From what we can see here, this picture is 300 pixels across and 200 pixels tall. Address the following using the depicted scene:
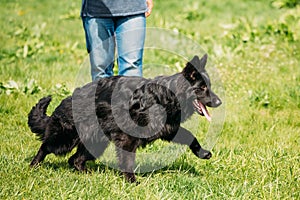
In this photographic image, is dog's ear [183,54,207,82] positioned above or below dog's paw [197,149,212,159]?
above

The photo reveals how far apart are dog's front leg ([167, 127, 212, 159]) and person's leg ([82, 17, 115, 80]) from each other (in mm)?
999

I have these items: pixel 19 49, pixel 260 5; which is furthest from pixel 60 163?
pixel 260 5

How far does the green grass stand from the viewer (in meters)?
4.19

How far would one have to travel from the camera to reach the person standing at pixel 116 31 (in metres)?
4.95

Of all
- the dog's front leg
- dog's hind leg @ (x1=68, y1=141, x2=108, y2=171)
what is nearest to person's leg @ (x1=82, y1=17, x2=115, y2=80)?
dog's hind leg @ (x1=68, y1=141, x2=108, y2=171)

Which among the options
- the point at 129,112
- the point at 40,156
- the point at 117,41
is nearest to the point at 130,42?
the point at 117,41

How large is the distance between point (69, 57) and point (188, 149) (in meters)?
4.06

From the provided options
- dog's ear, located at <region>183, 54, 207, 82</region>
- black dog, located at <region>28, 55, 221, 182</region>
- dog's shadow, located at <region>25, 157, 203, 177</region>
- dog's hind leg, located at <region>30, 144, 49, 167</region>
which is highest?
dog's ear, located at <region>183, 54, 207, 82</region>

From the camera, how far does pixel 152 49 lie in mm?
8938

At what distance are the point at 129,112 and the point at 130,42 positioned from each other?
834 millimetres

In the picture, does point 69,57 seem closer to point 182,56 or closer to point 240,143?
point 182,56

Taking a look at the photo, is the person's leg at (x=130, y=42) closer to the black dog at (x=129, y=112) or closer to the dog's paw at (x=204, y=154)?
the black dog at (x=129, y=112)

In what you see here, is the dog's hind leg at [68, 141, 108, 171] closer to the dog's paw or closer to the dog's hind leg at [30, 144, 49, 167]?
the dog's hind leg at [30, 144, 49, 167]

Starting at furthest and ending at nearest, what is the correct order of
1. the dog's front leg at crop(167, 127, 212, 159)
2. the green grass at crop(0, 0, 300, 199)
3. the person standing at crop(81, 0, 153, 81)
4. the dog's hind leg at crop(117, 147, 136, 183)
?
the person standing at crop(81, 0, 153, 81) < the dog's front leg at crop(167, 127, 212, 159) < the dog's hind leg at crop(117, 147, 136, 183) < the green grass at crop(0, 0, 300, 199)
